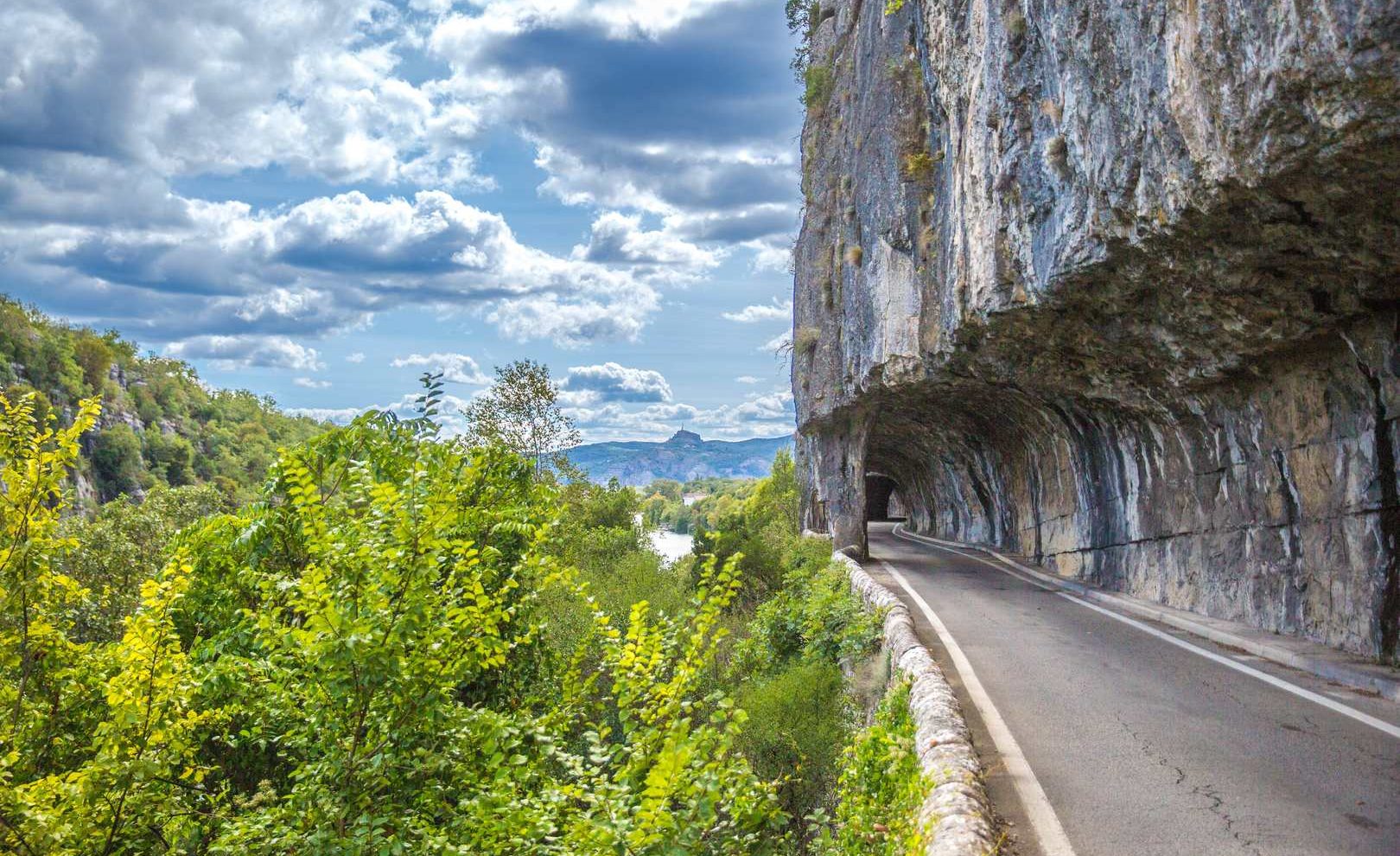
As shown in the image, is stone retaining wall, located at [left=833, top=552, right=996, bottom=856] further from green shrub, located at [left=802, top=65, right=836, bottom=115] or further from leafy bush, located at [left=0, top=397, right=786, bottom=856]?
green shrub, located at [left=802, top=65, right=836, bottom=115]

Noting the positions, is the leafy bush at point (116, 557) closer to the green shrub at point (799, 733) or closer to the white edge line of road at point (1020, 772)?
the green shrub at point (799, 733)

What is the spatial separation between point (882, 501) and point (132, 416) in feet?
325

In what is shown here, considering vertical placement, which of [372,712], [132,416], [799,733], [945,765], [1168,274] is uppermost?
[132,416]

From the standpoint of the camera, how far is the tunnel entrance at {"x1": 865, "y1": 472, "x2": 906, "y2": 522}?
2410 inches

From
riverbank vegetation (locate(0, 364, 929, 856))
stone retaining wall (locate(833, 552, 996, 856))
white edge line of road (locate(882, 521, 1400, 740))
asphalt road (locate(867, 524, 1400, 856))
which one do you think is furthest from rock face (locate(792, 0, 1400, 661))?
riverbank vegetation (locate(0, 364, 929, 856))

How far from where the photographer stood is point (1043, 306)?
12359 millimetres

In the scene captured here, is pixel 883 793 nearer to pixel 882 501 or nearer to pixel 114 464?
pixel 882 501

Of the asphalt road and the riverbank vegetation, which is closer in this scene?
the asphalt road

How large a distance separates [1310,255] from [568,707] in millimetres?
8099

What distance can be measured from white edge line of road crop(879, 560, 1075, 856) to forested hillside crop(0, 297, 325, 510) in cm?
8122

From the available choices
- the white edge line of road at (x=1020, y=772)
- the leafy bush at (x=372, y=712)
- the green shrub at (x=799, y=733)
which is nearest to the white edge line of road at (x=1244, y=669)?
the white edge line of road at (x=1020, y=772)

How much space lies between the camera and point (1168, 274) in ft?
31.5

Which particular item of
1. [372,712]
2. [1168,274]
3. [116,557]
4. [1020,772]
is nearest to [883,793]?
[1020,772]

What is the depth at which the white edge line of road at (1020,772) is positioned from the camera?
551 centimetres
